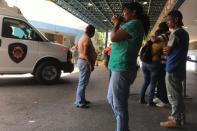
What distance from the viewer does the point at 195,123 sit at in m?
3.42

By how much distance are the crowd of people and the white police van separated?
9.11 feet

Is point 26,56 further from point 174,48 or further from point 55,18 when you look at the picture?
point 55,18

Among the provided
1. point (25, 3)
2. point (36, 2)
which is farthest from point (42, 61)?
point (36, 2)

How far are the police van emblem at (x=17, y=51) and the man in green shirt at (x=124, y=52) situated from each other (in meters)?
4.47

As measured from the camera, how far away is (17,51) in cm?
604

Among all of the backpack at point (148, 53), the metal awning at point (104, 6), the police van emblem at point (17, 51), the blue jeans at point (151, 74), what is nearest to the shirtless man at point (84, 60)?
the backpack at point (148, 53)

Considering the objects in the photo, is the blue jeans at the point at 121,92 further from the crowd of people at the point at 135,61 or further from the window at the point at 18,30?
the window at the point at 18,30

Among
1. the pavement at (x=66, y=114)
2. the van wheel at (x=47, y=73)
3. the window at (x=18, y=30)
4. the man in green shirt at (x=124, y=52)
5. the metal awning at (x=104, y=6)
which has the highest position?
the metal awning at (x=104, y=6)

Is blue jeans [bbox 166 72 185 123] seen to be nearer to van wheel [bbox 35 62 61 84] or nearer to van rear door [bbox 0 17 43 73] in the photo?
van wheel [bbox 35 62 61 84]

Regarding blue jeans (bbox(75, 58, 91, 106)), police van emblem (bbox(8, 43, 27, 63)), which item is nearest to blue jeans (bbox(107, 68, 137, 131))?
blue jeans (bbox(75, 58, 91, 106))

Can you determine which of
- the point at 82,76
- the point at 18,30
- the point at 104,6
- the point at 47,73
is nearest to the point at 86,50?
the point at 82,76

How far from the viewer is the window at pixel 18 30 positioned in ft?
19.5

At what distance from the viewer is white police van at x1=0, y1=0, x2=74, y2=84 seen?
Result: 233 inches

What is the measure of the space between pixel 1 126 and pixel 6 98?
1.76m
